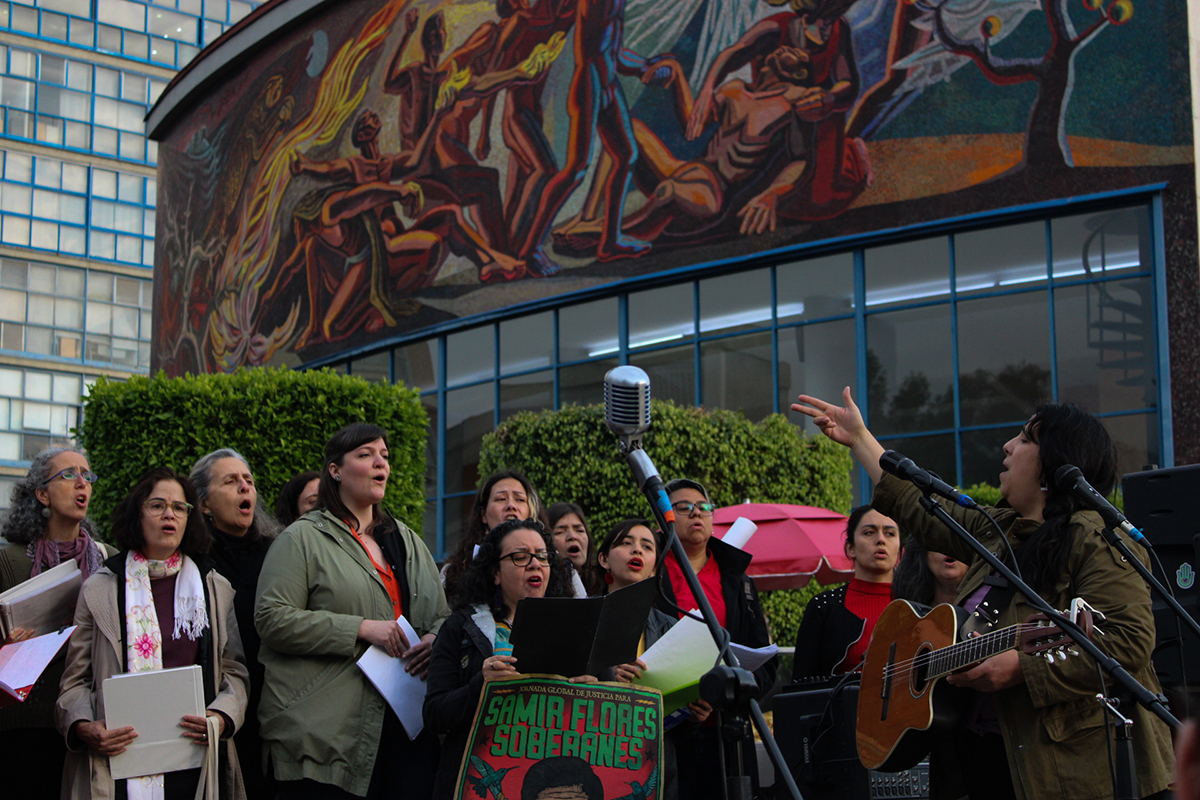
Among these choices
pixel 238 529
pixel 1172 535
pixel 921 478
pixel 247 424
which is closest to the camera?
pixel 921 478

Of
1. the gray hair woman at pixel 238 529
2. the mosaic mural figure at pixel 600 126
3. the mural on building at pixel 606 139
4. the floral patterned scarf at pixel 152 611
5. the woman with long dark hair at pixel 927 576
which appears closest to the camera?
the floral patterned scarf at pixel 152 611

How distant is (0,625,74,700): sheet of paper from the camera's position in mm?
4734

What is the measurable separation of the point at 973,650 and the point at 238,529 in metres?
3.66

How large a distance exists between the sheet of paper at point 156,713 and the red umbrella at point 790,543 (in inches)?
244

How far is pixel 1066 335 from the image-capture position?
1530 centimetres

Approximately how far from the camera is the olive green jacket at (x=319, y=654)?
4.91m

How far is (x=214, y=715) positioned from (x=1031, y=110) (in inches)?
530

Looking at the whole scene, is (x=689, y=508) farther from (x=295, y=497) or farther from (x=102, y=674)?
(x=102, y=674)

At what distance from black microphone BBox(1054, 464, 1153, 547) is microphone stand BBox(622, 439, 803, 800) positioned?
121 cm

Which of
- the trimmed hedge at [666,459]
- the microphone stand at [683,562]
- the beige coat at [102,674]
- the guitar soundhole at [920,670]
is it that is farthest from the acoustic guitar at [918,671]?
the trimmed hedge at [666,459]

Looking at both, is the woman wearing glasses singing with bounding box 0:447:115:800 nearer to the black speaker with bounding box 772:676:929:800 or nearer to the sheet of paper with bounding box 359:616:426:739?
the sheet of paper with bounding box 359:616:426:739

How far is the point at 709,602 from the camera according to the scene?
213 inches

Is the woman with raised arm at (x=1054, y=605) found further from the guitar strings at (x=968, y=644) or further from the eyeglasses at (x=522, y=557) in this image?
the eyeglasses at (x=522, y=557)

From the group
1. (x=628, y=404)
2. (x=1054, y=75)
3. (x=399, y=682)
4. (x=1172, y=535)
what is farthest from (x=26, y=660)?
(x=1054, y=75)
